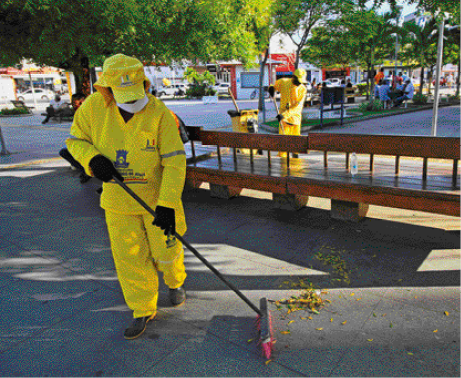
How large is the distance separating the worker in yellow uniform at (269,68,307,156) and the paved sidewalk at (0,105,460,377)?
101 inches

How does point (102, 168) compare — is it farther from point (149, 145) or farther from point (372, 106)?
point (372, 106)

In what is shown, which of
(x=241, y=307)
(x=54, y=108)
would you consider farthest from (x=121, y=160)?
(x=54, y=108)

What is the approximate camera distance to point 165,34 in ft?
26.1

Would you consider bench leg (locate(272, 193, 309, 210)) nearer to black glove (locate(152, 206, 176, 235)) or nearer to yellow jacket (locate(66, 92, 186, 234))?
yellow jacket (locate(66, 92, 186, 234))

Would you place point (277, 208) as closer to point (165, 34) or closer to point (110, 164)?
point (110, 164)

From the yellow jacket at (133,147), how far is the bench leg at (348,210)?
106 inches

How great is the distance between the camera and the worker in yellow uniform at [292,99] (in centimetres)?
753

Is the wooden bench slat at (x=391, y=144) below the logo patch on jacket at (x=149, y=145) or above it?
below

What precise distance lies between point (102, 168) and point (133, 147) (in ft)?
0.90

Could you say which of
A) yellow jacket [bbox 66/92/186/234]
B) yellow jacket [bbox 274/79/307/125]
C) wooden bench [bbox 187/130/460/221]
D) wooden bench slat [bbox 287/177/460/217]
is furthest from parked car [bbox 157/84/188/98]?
yellow jacket [bbox 66/92/186/234]

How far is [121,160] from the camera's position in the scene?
2.90 meters

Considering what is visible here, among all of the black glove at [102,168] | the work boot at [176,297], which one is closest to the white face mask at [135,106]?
the black glove at [102,168]

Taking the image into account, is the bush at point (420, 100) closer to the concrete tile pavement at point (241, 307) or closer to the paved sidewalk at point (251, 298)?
the paved sidewalk at point (251, 298)

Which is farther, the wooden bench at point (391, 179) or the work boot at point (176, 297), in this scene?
the wooden bench at point (391, 179)
